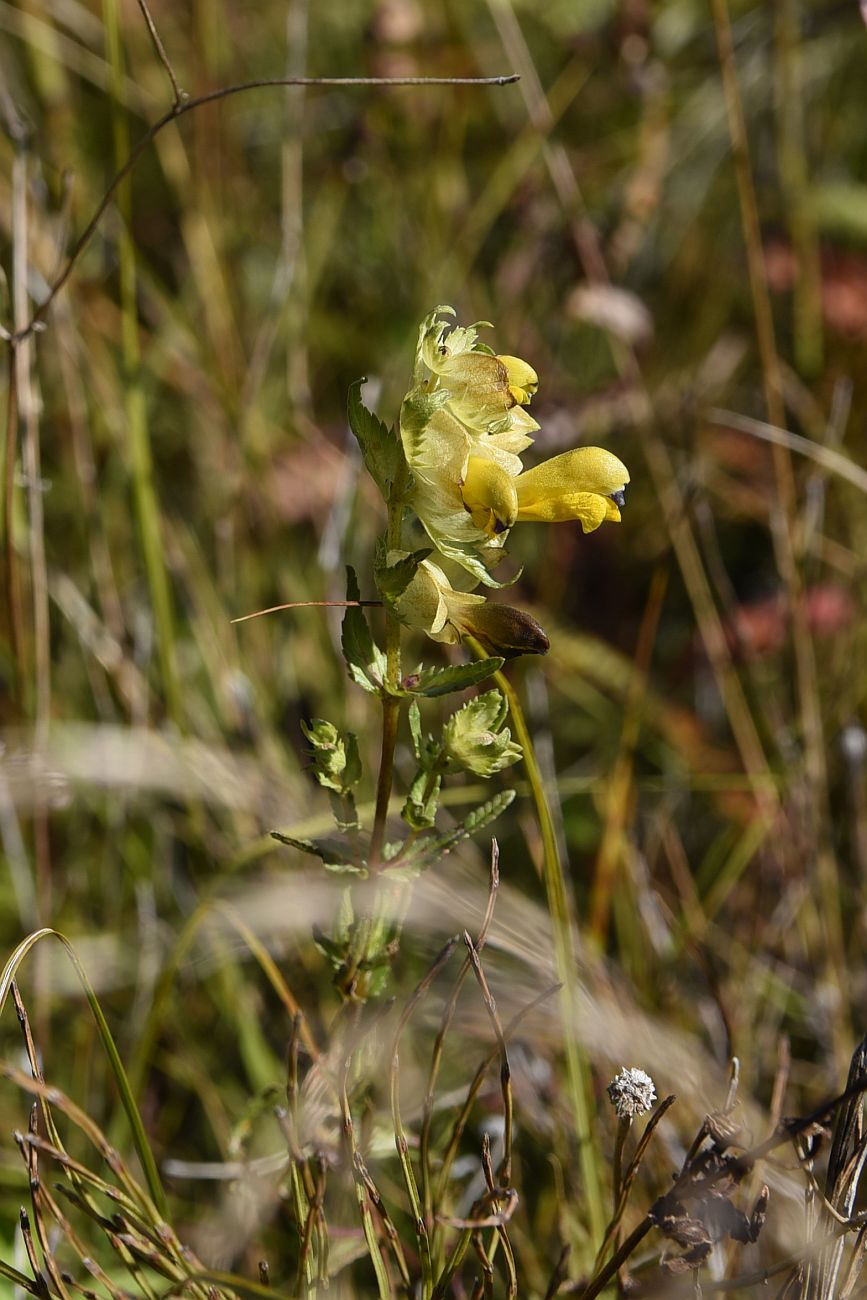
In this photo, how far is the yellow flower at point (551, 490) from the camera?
0.74m

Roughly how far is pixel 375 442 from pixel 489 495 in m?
0.08

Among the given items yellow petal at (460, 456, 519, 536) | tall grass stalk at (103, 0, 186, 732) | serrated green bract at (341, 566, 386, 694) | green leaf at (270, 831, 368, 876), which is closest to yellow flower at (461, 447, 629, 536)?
yellow petal at (460, 456, 519, 536)

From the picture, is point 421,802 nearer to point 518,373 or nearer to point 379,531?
point 518,373

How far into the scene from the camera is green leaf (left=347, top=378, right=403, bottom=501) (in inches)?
28.6

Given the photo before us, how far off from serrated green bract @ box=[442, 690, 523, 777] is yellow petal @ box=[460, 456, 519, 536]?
0.37ft

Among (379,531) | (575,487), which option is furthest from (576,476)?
(379,531)

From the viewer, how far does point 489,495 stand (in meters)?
0.74

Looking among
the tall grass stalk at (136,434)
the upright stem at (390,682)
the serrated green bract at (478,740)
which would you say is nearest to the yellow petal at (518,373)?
the upright stem at (390,682)

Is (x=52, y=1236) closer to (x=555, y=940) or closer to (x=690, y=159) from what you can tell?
(x=555, y=940)

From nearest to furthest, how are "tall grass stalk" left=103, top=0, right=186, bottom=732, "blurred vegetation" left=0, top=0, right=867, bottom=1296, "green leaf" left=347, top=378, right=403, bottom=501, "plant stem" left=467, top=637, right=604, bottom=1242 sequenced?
"green leaf" left=347, top=378, right=403, bottom=501 → "plant stem" left=467, top=637, right=604, bottom=1242 → "blurred vegetation" left=0, top=0, right=867, bottom=1296 → "tall grass stalk" left=103, top=0, right=186, bottom=732

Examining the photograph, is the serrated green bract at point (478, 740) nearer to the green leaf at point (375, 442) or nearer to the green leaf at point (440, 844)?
the green leaf at point (440, 844)

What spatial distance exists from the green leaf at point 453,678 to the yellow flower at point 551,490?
0.30ft

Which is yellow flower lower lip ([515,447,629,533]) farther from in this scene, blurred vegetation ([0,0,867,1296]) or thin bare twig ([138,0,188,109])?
thin bare twig ([138,0,188,109])

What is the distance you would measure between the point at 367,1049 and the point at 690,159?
2.24 m
